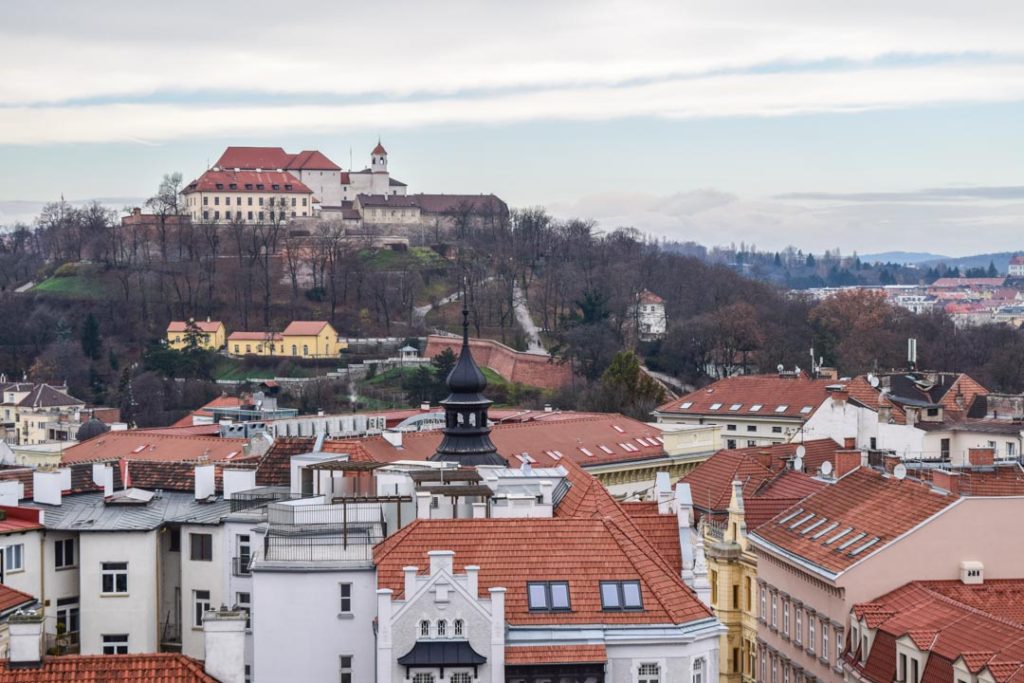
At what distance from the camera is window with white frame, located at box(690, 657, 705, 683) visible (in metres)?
27.7

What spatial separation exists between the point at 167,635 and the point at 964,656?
50.7 feet

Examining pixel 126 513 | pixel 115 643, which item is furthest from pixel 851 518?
pixel 115 643

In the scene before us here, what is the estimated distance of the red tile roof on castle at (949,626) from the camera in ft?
91.6

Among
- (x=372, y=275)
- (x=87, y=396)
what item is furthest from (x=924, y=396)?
(x=372, y=275)

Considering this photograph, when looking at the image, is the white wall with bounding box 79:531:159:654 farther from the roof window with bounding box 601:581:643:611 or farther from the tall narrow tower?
the tall narrow tower

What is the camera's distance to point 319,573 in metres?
28.9

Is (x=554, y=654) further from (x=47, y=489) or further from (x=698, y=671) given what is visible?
(x=47, y=489)

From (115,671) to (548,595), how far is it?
7908 mm

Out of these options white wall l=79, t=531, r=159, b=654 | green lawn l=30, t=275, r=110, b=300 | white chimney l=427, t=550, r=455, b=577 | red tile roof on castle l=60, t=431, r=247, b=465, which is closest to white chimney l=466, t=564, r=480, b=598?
white chimney l=427, t=550, r=455, b=577

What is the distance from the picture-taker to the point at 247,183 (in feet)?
589

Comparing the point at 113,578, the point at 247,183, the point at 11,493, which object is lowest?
the point at 113,578

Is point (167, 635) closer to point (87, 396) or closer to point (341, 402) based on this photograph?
point (341, 402)

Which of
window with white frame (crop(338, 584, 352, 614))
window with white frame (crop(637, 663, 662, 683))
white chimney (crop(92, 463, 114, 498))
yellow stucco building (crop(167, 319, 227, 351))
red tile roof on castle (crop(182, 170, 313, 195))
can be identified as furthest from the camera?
red tile roof on castle (crop(182, 170, 313, 195))

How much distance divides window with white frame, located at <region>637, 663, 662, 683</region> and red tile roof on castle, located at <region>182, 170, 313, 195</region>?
154 m
